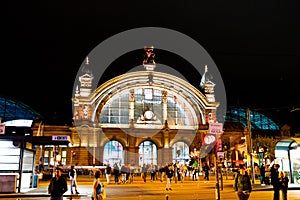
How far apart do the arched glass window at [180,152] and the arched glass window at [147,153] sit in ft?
9.82

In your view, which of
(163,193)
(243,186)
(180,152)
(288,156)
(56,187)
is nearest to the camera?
(56,187)

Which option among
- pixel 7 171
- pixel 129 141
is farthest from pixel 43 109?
pixel 7 171

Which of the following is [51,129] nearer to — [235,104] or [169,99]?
[169,99]

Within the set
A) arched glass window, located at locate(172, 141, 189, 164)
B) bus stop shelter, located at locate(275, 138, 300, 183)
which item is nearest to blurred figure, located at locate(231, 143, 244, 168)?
bus stop shelter, located at locate(275, 138, 300, 183)

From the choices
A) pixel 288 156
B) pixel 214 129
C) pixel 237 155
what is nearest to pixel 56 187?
pixel 214 129

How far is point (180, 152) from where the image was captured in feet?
174

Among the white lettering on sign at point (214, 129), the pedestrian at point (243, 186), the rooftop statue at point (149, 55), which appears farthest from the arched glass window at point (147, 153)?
the pedestrian at point (243, 186)

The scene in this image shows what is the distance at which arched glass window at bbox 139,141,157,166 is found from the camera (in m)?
52.0

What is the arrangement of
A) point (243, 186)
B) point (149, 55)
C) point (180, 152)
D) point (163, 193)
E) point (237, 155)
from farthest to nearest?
1. point (149, 55)
2. point (180, 152)
3. point (237, 155)
4. point (163, 193)
5. point (243, 186)

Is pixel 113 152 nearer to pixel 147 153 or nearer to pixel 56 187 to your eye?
pixel 147 153

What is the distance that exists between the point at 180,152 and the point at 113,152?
10.5 m

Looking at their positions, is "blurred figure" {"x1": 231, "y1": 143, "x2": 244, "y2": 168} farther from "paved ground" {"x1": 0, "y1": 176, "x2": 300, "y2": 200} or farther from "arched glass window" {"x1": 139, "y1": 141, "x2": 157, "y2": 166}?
"paved ground" {"x1": 0, "y1": 176, "x2": 300, "y2": 200}

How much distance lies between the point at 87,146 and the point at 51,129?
6.20 meters

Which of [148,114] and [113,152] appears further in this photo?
[148,114]
